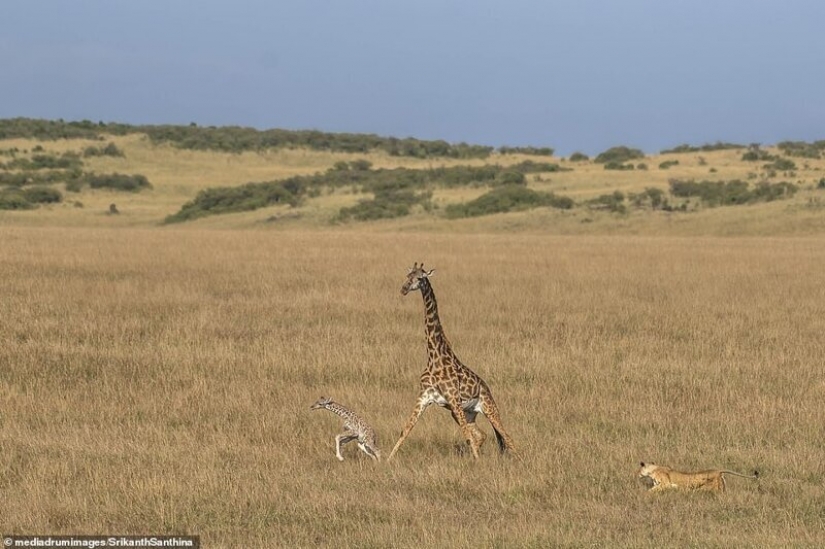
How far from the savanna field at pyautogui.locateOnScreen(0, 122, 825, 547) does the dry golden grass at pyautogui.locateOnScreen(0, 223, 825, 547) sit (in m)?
0.03

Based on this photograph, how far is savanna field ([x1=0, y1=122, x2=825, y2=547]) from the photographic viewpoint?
Answer: 22.0ft

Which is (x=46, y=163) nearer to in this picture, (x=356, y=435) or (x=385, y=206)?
(x=385, y=206)

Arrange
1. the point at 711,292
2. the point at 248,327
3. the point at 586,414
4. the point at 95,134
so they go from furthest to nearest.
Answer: the point at 95,134 → the point at 711,292 → the point at 248,327 → the point at 586,414

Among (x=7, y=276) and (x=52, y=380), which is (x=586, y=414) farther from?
→ (x=7, y=276)

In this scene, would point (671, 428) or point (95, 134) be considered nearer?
point (671, 428)

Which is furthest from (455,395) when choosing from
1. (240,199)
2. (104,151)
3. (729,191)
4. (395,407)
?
(104,151)

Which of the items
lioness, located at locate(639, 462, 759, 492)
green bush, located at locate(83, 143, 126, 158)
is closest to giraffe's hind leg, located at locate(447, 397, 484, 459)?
lioness, located at locate(639, 462, 759, 492)

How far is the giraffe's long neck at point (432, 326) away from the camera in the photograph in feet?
26.3

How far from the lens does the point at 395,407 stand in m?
9.81

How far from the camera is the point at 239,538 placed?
634 centimetres

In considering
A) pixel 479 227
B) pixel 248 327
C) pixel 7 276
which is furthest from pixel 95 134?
pixel 248 327

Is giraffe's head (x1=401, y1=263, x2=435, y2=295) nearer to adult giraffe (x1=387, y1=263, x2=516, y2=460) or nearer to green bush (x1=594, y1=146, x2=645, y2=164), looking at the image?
adult giraffe (x1=387, y1=263, x2=516, y2=460)

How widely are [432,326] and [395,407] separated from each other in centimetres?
174

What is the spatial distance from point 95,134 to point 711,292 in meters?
74.9
